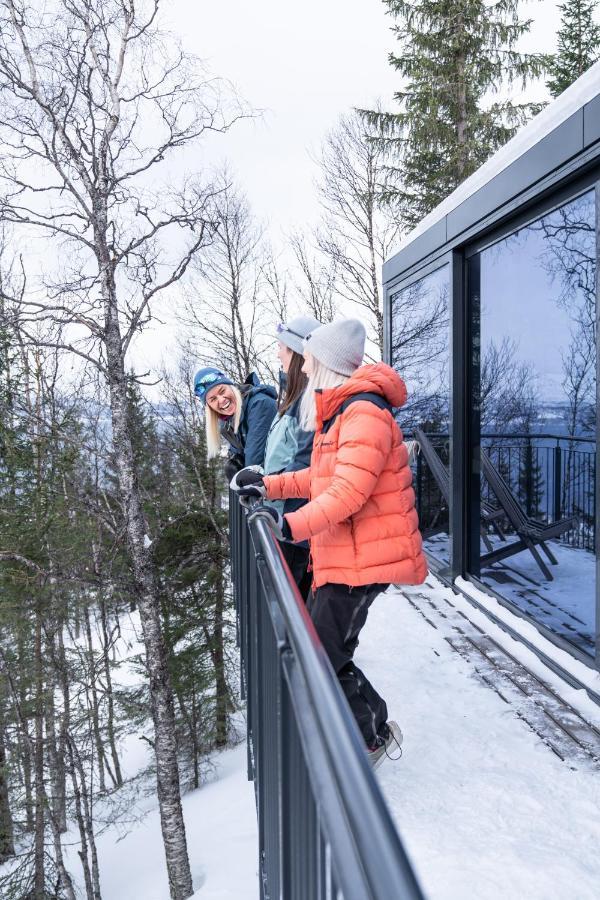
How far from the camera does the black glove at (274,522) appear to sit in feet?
7.13

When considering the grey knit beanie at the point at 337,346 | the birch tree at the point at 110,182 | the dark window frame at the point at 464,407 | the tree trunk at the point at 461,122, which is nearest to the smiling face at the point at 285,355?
the grey knit beanie at the point at 337,346

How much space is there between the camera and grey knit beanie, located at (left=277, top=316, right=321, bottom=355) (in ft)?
10.4

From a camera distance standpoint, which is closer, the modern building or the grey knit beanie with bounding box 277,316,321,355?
the grey knit beanie with bounding box 277,316,321,355

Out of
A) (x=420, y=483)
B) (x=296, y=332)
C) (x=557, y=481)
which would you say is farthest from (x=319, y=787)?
(x=420, y=483)

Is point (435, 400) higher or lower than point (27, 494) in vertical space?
higher

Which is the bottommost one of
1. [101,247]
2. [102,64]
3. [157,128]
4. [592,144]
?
[592,144]

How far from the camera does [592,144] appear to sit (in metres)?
3.45

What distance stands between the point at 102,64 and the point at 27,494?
1000 centimetres

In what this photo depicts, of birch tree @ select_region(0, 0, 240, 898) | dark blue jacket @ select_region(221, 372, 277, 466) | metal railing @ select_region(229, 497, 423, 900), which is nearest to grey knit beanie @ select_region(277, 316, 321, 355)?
dark blue jacket @ select_region(221, 372, 277, 466)

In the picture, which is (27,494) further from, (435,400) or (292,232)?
(435,400)

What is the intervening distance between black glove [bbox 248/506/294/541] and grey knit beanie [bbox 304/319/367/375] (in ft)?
2.01

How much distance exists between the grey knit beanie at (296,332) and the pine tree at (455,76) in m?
17.1

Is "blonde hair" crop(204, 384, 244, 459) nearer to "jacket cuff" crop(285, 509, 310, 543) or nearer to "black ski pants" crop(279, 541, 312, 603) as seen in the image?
"black ski pants" crop(279, 541, 312, 603)

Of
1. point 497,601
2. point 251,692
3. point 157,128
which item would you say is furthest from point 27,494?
point 251,692
